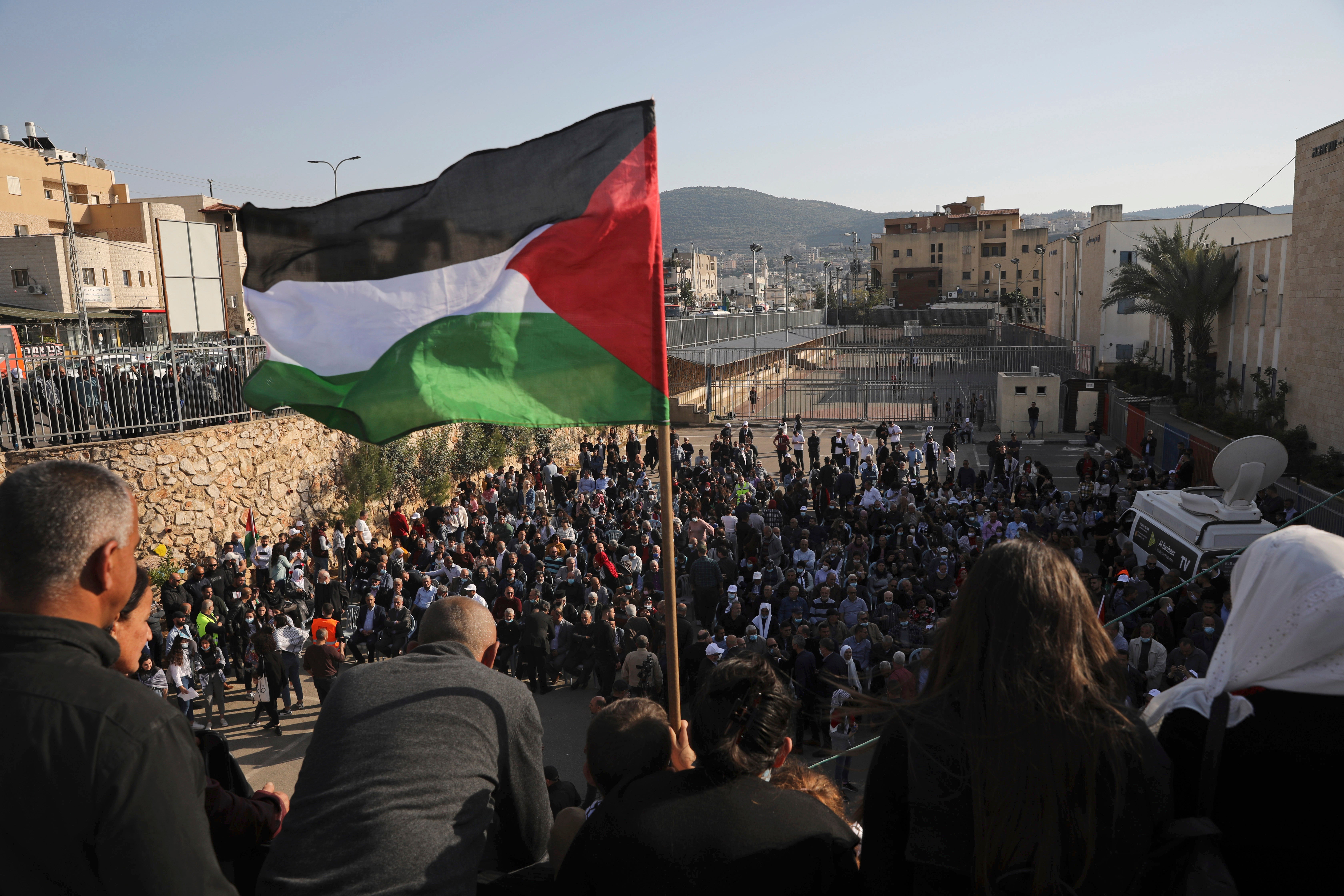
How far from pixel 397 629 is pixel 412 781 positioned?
1094 cm

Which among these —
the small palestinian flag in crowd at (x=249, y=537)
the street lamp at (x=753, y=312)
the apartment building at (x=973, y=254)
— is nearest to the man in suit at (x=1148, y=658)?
the small palestinian flag in crowd at (x=249, y=537)

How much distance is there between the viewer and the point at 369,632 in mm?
12648

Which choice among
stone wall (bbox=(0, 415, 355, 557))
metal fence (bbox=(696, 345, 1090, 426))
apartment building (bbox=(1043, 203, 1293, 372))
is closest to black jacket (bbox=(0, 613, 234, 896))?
stone wall (bbox=(0, 415, 355, 557))

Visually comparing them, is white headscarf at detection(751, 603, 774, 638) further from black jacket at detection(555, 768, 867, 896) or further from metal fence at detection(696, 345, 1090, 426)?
metal fence at detection(696, 345, 1090, 426)

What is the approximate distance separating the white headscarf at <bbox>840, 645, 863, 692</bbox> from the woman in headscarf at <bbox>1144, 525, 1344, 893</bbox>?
7.41 metres

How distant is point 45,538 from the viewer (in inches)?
68.4

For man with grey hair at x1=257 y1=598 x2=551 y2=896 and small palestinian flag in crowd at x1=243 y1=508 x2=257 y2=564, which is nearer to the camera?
man with grey hair at x1=257 y1=598 x2=551 y2=896

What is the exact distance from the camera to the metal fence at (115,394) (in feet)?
48.1

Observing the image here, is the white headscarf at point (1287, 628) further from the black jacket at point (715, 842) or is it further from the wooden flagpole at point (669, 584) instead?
the wooden flagpole at point (669, 584)

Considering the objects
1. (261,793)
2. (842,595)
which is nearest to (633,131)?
(261,793)

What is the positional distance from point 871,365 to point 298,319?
5289 centimetres

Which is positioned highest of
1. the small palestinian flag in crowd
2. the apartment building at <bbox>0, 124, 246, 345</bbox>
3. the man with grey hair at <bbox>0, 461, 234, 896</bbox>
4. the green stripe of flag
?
the apartment building at <bbox>0, 124, 246, 345</bbox>

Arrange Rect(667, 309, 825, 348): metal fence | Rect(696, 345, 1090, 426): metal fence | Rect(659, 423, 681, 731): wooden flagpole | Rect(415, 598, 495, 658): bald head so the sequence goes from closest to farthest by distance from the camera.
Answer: Rect(415, 598, 495, 658): bald head < Rect(659, 423, 681, 731): wooden flagpole < Rect(696, 345, 1090, 426): metal fence < Rect(667, 309, 825, 348): metal fence

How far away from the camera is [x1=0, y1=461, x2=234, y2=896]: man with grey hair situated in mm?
1496
